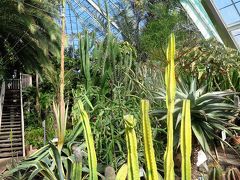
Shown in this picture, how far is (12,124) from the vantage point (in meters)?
12.6

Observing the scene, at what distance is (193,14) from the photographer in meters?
14.7

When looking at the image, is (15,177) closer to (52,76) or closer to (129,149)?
(129,149)

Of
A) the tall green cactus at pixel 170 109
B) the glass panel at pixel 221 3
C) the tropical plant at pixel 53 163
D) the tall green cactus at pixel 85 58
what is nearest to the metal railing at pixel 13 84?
the glass panel at pixel 221 3

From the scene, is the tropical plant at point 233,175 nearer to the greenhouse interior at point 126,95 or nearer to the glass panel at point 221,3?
the greenhouse interior at point 126,95

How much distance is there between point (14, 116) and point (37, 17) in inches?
147

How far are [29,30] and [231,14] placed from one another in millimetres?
6676

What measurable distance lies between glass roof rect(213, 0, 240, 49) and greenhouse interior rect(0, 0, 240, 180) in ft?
0.12

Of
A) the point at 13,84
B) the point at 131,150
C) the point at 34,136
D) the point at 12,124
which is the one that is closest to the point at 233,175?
the point at 131,150

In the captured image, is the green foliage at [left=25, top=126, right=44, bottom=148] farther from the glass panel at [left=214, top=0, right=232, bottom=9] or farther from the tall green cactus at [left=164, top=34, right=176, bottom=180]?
the tall green cactus at [left=164, top=34, right=176, bottom=180]

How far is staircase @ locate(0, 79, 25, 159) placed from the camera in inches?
416

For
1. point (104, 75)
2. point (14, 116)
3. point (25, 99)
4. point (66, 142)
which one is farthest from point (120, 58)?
point (25, 99)

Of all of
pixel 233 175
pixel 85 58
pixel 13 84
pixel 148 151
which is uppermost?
pixel 13 84

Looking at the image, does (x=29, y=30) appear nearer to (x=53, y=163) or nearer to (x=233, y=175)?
(x=53, y=163)

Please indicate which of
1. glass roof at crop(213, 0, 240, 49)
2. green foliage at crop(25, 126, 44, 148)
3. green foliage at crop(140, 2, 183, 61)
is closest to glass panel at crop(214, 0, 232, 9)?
glass roof at crop(213, 0, 240, 49)
